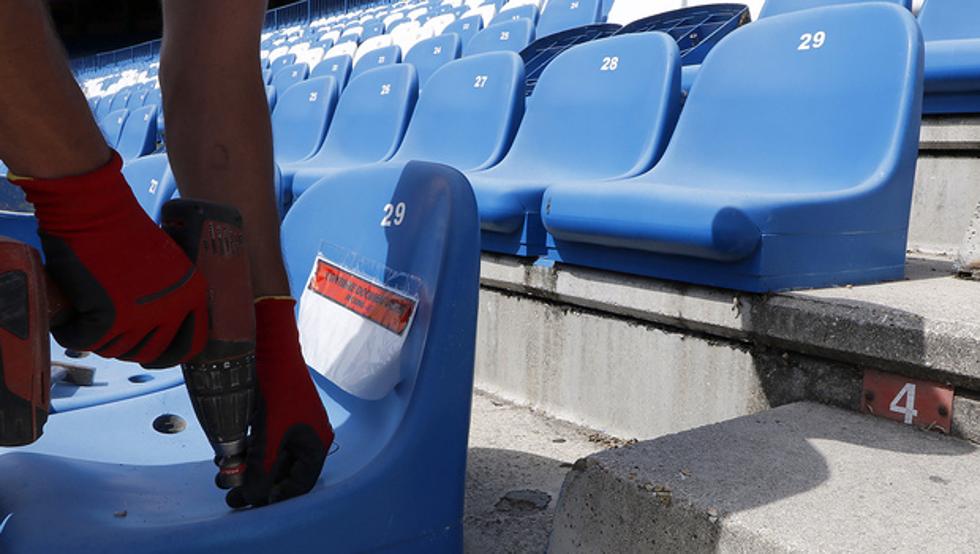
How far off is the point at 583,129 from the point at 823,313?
102 centimetres

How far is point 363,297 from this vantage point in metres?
0.96

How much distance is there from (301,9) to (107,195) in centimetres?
1562

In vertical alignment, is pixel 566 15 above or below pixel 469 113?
above

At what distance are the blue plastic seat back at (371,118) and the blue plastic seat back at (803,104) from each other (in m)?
1.34

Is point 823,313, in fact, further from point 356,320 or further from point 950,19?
point 950,19

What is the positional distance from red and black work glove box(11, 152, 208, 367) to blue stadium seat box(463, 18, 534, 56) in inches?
145

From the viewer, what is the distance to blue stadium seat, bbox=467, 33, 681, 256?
64.2 inches

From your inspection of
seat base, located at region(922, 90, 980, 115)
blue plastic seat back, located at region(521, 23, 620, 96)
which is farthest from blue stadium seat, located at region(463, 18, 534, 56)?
seat base, located at region(922, 90, 980, 115)

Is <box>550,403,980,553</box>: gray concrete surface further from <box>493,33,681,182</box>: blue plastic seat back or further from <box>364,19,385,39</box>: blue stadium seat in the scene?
<box>364,19,385,39</box>: blue stadium seat

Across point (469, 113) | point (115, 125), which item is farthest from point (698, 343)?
point (115, 125)

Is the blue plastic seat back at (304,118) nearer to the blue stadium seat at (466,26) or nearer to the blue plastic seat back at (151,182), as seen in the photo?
the blue stadium seat at (466,26)

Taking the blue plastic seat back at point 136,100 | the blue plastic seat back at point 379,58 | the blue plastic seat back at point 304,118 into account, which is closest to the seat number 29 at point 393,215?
the blue plastic seat back at point 304,118

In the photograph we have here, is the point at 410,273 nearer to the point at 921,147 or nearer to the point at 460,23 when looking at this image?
the point at 921,147

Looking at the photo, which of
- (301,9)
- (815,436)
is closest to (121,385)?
(815,436)
